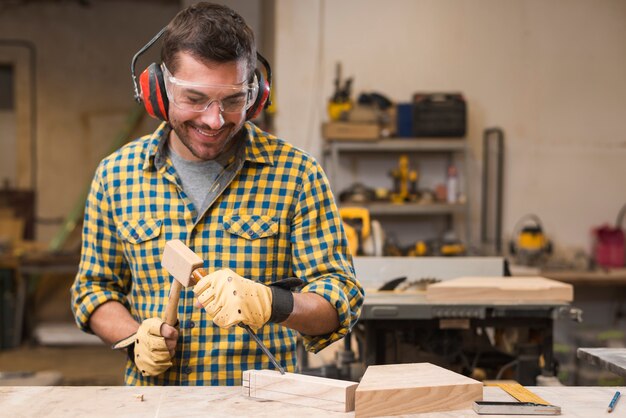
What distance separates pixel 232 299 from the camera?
1.61 m

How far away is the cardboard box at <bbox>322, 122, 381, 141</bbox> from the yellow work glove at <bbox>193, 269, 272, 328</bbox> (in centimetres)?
357

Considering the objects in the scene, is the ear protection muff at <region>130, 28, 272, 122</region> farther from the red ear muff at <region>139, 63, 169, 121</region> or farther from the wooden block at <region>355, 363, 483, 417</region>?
the wooden block at <region>355, 363, 483, 417</region>

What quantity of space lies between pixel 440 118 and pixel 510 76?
0.82m

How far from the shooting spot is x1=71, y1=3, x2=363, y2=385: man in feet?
5.83

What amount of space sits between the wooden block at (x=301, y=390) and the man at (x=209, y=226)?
0.18m

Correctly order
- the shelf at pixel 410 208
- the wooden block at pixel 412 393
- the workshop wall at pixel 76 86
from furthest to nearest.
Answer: the workshop wall at pixel 76 86, the shelf at pixel 410 208, the wooden block at pixel 412 393

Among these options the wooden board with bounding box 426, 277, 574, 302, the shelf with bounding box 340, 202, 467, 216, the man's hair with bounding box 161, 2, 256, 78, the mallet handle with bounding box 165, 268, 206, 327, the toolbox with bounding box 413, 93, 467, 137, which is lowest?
the wooden board with bounding box 426, 277, 574, 302

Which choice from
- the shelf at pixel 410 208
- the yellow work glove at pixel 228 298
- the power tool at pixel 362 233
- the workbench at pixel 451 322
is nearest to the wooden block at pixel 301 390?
the yellow work glove at pixel 228 298

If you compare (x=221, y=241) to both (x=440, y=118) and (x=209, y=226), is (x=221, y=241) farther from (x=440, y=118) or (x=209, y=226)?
(x=440, y=118)

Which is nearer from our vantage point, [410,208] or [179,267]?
[179,267]

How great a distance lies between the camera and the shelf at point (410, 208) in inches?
203

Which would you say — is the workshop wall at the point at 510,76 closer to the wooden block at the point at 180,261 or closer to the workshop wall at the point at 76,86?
the workshop wall at the point at 76,86

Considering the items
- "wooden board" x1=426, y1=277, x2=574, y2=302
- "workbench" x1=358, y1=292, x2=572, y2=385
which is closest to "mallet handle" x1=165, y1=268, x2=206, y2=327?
"workbench" x1=358, y1=292, x2=572, y2=385

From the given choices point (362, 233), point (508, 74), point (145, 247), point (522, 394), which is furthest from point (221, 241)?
point (508, 74)
